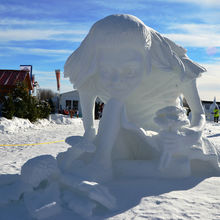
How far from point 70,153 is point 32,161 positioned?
50 cm

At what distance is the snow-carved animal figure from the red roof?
13.0 metres

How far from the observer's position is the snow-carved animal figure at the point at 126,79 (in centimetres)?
303

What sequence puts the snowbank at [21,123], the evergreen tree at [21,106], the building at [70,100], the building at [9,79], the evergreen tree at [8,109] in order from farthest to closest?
the building at [70,100]
the building at [9,79]
the evergreen tree at [21,106]
the evergreen tree at [8,109]
the snowbank at [21,123]

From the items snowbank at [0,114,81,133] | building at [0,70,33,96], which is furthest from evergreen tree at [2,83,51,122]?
building at [0,70,33,96]

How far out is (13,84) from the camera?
15297 mm

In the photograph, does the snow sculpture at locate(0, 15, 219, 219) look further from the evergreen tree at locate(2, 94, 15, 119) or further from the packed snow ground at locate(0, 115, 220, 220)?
the evergreen tree at locate(2, 94, 15, 119)

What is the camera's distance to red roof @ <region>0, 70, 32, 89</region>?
50.2ft

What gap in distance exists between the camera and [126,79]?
3.15m

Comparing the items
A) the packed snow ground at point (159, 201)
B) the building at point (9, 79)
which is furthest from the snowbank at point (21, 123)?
the packed snow ground at point (159, 201)

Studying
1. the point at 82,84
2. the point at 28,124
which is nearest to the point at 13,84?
the point at 28,124

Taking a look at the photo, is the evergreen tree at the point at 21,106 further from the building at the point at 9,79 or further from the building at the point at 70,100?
the building at the point at 70,100

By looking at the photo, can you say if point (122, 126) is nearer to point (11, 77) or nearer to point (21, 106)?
point (21, 106)

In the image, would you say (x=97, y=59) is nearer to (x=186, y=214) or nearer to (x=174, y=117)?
(x=174, y=117)

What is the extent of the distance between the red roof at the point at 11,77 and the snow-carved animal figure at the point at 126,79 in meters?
13.0
